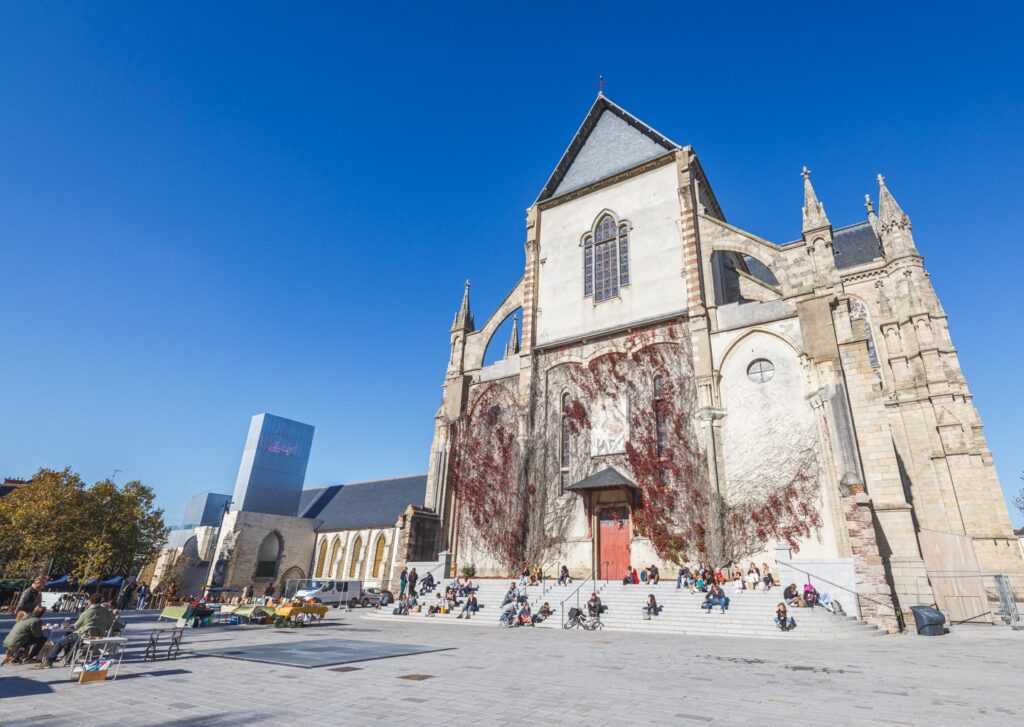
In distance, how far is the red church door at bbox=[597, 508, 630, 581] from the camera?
19.0 metres

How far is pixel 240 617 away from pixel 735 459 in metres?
16.8

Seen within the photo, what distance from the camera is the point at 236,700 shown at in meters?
5.45

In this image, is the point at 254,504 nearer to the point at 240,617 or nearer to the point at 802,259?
the point at 240,617

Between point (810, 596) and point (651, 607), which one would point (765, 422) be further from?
point (651, 607)

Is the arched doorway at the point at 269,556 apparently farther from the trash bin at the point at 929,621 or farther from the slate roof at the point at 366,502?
the trash bin at the point at 929,621

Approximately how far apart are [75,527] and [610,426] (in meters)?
29.5

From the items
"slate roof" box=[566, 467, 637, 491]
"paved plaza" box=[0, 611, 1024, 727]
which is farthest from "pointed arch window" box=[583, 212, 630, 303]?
"paved plaza" box=[0, 611, 1024, 727]

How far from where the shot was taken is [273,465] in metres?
68.6

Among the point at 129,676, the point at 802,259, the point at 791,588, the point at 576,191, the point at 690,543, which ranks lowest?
the point at 129,676

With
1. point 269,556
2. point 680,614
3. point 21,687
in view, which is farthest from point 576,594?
point 269,556

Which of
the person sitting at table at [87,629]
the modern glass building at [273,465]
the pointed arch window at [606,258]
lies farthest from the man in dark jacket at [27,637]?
the modern glass building at [273,465]

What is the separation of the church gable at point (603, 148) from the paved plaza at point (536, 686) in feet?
69.5

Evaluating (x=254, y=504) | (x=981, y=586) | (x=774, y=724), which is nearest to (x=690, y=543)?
(x=981, y=586)

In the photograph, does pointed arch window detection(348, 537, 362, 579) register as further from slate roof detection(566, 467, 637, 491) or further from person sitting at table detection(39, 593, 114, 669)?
person sitting at table detection(39, 593, 114, 669)
